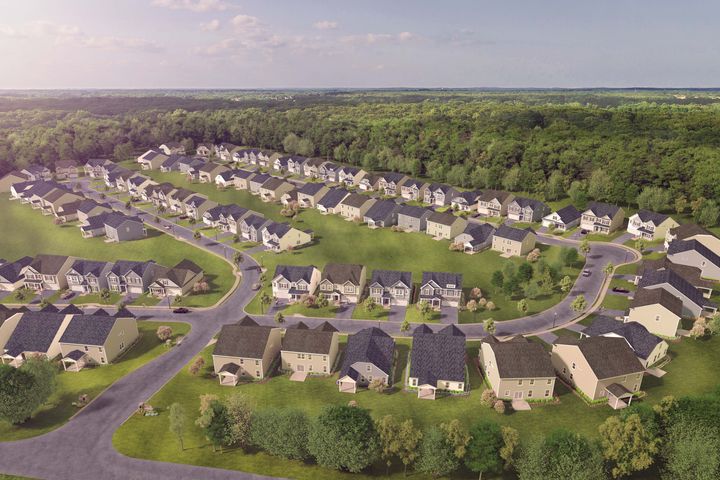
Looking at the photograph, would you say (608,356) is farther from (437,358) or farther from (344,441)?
(344,441)

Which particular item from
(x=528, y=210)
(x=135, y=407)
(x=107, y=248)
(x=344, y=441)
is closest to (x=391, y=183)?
(x=528, y=210)

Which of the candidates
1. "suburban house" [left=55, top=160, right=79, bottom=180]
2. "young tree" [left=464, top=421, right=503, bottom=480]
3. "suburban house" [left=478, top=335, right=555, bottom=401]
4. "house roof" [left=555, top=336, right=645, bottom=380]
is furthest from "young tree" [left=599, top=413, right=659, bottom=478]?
"suburban house" [left=55, top=160, right=79, bottom=180]

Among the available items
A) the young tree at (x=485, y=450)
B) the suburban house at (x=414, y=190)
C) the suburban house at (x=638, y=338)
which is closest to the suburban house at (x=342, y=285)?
the suburban house at (x=638, y=338)

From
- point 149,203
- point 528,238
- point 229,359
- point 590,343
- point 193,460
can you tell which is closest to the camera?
point 193,460

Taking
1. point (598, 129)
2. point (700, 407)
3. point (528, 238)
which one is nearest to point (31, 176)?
point (528, 238)

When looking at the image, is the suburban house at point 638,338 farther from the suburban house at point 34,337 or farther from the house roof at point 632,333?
the suburban house at point 34,337

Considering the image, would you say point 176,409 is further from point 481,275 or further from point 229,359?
point 481,275
